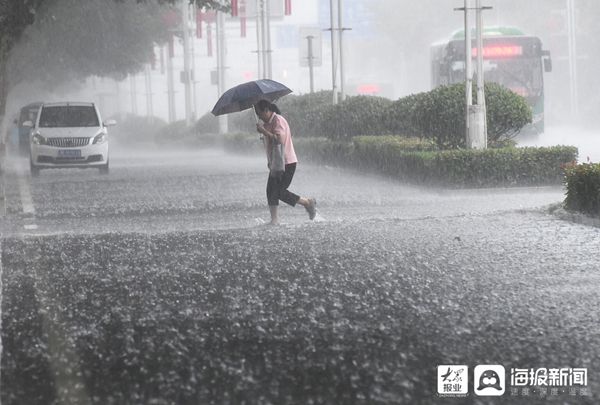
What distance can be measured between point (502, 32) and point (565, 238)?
25.4 meters

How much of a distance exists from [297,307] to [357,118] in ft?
70.6

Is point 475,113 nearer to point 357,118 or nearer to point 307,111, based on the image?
point 357,118

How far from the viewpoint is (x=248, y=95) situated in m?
14.4

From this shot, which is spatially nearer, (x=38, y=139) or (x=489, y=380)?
(x=489, y=380)

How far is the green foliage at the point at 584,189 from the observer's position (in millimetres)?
13562

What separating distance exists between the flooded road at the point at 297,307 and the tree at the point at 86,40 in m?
23.3

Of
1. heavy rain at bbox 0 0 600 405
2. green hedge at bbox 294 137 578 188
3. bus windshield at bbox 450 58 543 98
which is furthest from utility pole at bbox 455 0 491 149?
bus windshield at bbox 450 58 543 98

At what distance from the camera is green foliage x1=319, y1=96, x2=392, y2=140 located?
28500 millimetres

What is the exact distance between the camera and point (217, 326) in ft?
23.6

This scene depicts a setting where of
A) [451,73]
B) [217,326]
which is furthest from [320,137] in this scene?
[217,326]

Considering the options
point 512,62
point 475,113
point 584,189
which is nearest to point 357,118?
point 475,113

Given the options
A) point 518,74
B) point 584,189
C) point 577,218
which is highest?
point 518,74

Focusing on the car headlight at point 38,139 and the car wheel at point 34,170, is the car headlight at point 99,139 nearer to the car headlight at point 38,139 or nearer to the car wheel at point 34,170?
the car headlight at point 38,139

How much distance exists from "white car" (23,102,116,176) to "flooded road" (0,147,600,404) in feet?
39.2
